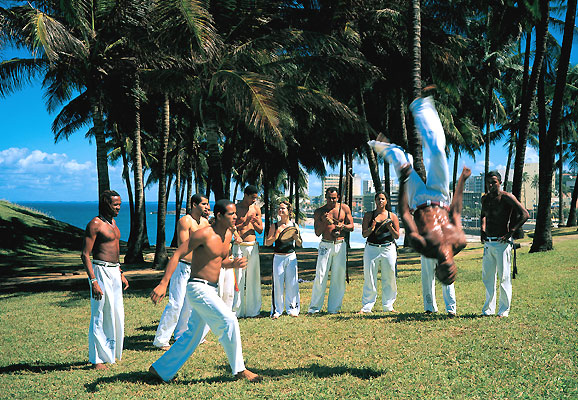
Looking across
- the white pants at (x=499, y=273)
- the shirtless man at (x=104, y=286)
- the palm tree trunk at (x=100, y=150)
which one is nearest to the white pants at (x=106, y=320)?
the shirtless man at (x=104, y=286)

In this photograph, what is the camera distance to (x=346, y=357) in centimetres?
610

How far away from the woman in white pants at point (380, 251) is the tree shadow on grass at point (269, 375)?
3.01 m

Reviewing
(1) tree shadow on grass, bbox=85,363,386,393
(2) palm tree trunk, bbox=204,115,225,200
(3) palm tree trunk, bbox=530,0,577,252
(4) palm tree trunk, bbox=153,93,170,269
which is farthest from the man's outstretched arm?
(3) palm tree trunk, bbox=530,0,577,252

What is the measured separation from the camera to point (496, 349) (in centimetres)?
602

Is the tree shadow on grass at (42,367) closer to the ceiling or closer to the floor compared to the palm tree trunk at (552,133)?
closer to the floor

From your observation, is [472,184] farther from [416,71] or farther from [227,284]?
[227,284]

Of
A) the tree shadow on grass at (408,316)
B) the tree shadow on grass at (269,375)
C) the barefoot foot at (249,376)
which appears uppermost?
the tree shadow on grass at (408,316)

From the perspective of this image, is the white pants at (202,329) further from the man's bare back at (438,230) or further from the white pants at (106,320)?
the man's bare back at (438,230)

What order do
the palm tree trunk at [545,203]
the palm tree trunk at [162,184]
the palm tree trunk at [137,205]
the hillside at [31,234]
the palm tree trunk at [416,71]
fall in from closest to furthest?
the palm tree trunk at [416,71] → the palm tree trunk at [545,203] → the palm tree trunk at [162,184] → the palm tree trunk at [137,205] → the hillside at [31,234]

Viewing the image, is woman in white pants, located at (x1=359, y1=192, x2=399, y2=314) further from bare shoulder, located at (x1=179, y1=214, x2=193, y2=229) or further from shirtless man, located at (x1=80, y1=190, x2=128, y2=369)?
shirtless man, located at (x1=80, y1=190, x2=128, y2=369)

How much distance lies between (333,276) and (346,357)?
8.92ft

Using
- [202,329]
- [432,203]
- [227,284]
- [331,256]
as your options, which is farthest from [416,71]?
[202,329]

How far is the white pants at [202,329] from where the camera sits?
4.99 meters

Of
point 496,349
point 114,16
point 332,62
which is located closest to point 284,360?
point 496,349
